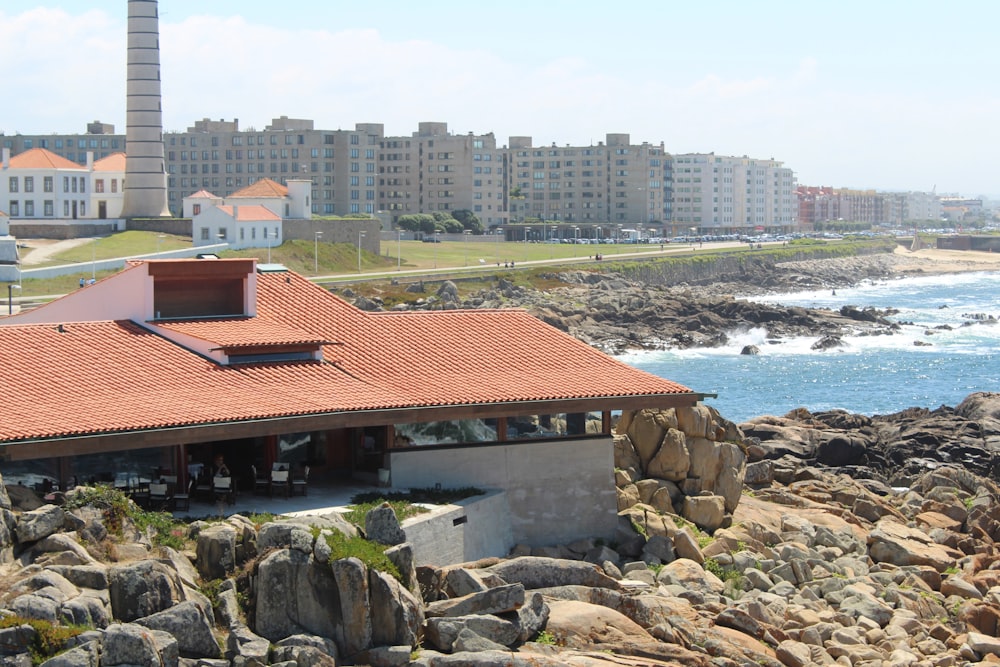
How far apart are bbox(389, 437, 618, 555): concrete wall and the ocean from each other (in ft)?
116

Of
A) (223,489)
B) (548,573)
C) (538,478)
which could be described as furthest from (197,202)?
(548,573)

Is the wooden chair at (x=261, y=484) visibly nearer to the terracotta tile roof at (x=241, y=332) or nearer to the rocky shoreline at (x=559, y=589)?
the rocky shoreline at (x=559, y=589)

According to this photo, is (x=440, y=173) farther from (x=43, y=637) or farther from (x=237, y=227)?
(x=43, y=637)

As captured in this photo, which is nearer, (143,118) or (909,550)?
(909,550)

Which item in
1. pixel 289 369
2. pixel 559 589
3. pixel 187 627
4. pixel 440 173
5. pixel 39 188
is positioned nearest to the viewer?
pixel 187 627

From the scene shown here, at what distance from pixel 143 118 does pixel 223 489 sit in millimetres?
90517

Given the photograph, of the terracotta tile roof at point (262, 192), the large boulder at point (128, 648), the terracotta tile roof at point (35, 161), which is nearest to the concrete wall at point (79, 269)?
the terracotta tile roof at point (35, 161)

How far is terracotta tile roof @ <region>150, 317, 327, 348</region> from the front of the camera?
29438mm

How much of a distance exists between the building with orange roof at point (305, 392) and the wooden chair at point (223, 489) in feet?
2.21

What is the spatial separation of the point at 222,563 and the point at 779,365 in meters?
69.0

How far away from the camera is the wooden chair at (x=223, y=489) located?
25.7 meters

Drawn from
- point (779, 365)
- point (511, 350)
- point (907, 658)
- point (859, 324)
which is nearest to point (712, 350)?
point (779, 365)

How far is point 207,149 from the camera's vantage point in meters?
181

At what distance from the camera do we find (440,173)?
Answer: 196 metres
